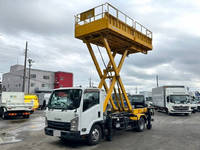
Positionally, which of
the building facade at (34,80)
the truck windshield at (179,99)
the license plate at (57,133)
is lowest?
the license plate at (57,133)

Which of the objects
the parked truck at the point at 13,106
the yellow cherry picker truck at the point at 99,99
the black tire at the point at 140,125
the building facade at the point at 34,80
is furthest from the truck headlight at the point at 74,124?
the building facade at the point at 34,80

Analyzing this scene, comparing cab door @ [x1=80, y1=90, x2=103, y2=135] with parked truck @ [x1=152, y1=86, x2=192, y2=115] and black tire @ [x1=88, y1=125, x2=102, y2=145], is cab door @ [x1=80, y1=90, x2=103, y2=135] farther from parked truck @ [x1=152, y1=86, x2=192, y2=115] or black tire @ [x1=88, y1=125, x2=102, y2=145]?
parked truck @ [x1=152, y1=86, x2=192, y2=115]

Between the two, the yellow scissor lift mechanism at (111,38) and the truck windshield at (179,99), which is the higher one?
the yellow scissor lift mechanism at (111,38)

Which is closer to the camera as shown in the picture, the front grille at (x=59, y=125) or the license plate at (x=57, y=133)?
the front grille at (x=59, y=125)

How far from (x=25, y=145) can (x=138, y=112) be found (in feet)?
20.3

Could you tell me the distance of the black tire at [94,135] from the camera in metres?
6.99

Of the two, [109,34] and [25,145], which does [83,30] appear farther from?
[25,145]

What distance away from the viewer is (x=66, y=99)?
23.1 ft

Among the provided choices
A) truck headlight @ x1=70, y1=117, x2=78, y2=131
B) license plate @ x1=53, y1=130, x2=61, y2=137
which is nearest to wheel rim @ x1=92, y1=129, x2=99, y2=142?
truck headlight @ x1=70, y1=117, x2=78, y2=131

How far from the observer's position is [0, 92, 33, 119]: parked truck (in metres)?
15.7

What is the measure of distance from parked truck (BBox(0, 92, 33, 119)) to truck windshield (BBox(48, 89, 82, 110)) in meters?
10.1

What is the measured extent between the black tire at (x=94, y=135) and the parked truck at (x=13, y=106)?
36.6 feet

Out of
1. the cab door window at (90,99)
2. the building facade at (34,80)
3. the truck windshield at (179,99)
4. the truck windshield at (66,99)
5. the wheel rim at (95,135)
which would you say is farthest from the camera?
the building facade at (34,80)

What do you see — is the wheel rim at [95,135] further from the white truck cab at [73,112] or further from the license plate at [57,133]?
the license plate at [57,133]
